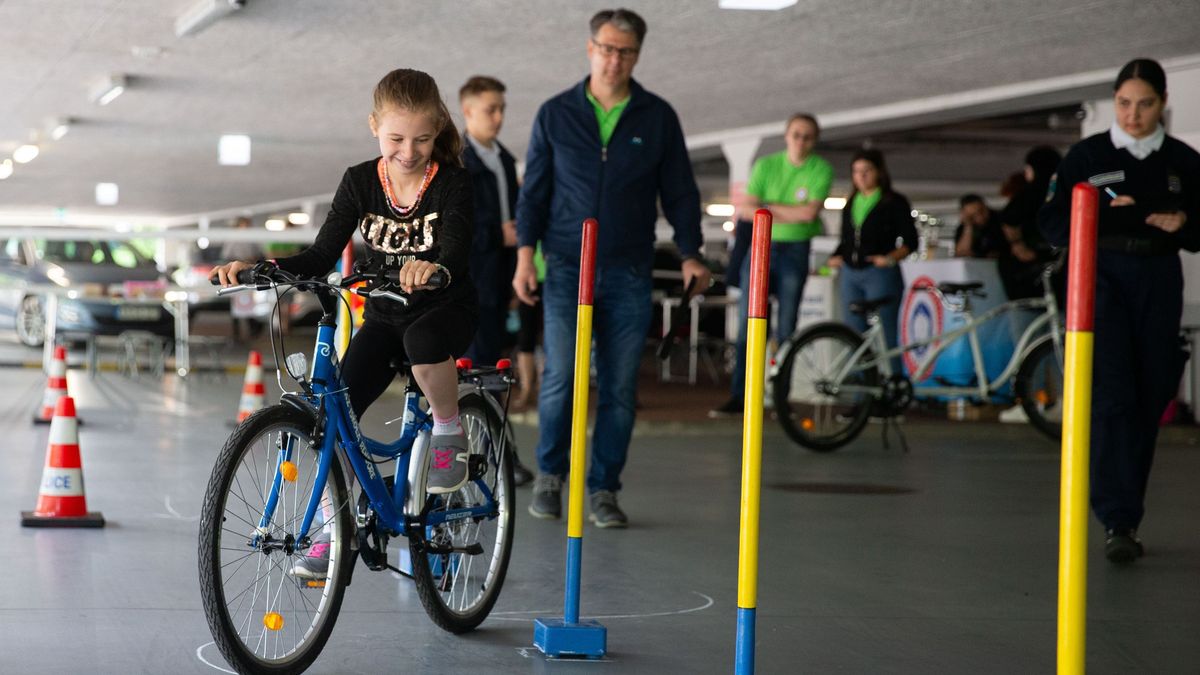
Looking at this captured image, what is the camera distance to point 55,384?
25.3 feet

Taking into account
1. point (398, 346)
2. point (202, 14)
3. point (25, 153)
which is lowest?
point (398, 346)

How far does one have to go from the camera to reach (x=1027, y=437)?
9.85m

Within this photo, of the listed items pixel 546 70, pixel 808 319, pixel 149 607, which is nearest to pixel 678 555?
pixel 149 607

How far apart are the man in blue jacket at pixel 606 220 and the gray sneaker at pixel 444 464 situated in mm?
1881

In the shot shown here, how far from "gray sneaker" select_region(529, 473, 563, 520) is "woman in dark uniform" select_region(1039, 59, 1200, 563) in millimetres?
2016

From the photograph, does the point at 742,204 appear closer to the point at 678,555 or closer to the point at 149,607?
the point at 678,555

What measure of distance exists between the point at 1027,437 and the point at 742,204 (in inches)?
97.3

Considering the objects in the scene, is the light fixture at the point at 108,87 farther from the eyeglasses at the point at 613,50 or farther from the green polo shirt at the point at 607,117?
the eyeglasses at the point at 613,50

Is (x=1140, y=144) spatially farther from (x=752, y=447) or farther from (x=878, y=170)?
(x=878, y=170)

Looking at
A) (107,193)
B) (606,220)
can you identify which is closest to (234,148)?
(107,193)

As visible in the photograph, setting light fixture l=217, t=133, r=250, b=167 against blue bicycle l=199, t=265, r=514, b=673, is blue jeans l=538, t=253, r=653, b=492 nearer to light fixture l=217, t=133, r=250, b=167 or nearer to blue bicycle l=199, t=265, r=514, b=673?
blue bicycle l=199, t=265, r=514, b=673

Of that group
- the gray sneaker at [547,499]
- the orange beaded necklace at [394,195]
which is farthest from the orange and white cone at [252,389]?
the orange beaded necklace at [394,195]

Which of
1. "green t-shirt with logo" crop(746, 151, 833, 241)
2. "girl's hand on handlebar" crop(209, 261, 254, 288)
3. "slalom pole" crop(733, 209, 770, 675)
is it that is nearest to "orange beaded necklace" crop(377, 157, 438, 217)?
"girl's hand on handlebar" crop(209, 261, 254, 288)

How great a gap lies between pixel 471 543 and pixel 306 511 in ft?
2.77
